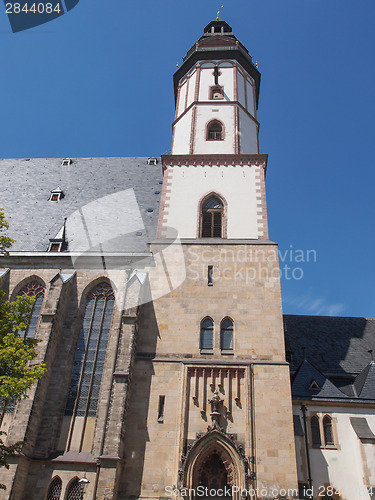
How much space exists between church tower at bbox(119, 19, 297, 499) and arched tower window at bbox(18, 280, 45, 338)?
12.1ft

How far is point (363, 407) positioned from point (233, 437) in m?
5.02

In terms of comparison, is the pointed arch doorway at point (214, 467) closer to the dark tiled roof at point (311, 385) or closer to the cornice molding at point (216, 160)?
the dark tiled roof at point (311, 385)

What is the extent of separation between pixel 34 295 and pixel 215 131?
11.0m

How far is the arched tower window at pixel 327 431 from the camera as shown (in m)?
15.0

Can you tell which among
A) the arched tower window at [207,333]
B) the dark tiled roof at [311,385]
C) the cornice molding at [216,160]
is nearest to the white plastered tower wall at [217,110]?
the cornice molding at [216,160]

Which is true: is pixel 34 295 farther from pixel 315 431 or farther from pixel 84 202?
pixel 315 431

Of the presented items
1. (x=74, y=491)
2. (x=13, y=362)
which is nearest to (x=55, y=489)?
(x=74, y=491)

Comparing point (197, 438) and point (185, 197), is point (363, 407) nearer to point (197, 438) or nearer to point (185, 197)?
point (197, 438)

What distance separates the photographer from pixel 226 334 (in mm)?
15781

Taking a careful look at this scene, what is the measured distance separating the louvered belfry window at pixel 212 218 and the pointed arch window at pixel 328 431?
7.57m

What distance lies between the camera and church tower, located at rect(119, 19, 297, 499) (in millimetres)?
13359

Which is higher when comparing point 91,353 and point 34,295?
point 34,295

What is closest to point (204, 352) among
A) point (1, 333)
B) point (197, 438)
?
point (197, 438)

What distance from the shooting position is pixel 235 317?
52.3 feet
